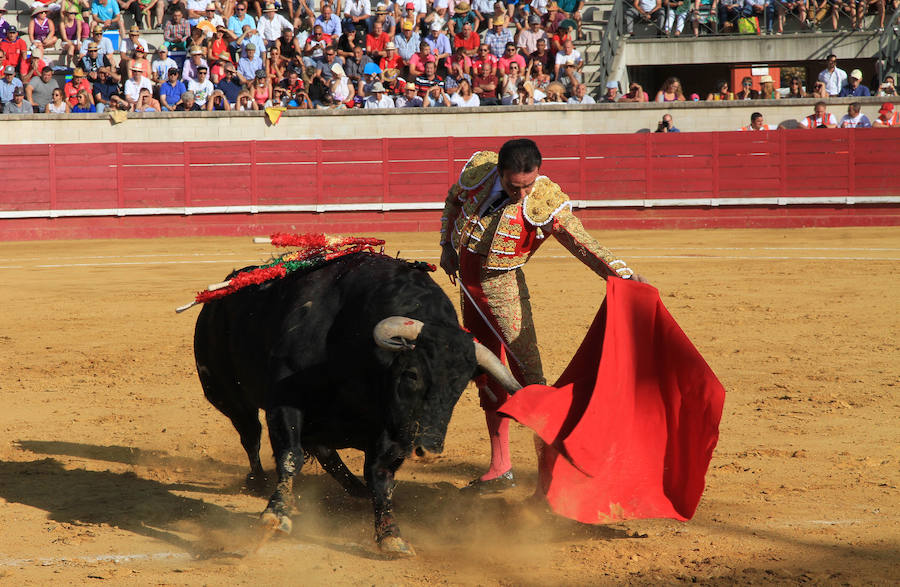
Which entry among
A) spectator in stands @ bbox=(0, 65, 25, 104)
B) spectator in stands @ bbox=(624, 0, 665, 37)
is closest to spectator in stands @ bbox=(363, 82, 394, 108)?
spectator in stands @ bbox=(624, 0, 665, 37)

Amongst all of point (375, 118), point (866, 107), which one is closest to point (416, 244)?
point (375, 118)

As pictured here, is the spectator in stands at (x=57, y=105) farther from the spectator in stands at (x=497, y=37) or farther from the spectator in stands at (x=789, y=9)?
the spectator in stands at (x=789, y=9)

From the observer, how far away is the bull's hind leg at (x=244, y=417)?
148 inches

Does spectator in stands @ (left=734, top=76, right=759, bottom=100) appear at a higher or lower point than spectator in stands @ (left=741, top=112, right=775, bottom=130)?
higher

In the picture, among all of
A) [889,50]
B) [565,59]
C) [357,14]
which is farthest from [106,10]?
[889,50]

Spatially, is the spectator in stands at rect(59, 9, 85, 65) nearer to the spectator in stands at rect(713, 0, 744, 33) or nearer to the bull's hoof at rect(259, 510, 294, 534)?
the spectator in stands at rect(713, 0, 744, 33)

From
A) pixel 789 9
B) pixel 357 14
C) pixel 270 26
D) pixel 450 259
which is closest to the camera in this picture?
pixel 450 259

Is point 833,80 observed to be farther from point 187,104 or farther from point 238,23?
point 187,104

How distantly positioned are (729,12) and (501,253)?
13.2 m

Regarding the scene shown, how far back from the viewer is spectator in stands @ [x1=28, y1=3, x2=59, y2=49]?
1465cm

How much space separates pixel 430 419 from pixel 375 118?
470 inches

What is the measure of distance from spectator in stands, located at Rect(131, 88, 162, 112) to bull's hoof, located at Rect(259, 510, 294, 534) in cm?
1230

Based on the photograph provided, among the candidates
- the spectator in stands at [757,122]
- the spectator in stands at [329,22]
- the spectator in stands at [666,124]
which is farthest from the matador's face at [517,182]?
the spectator in stands at [329,22]

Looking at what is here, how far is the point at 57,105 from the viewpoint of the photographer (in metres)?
14.1
